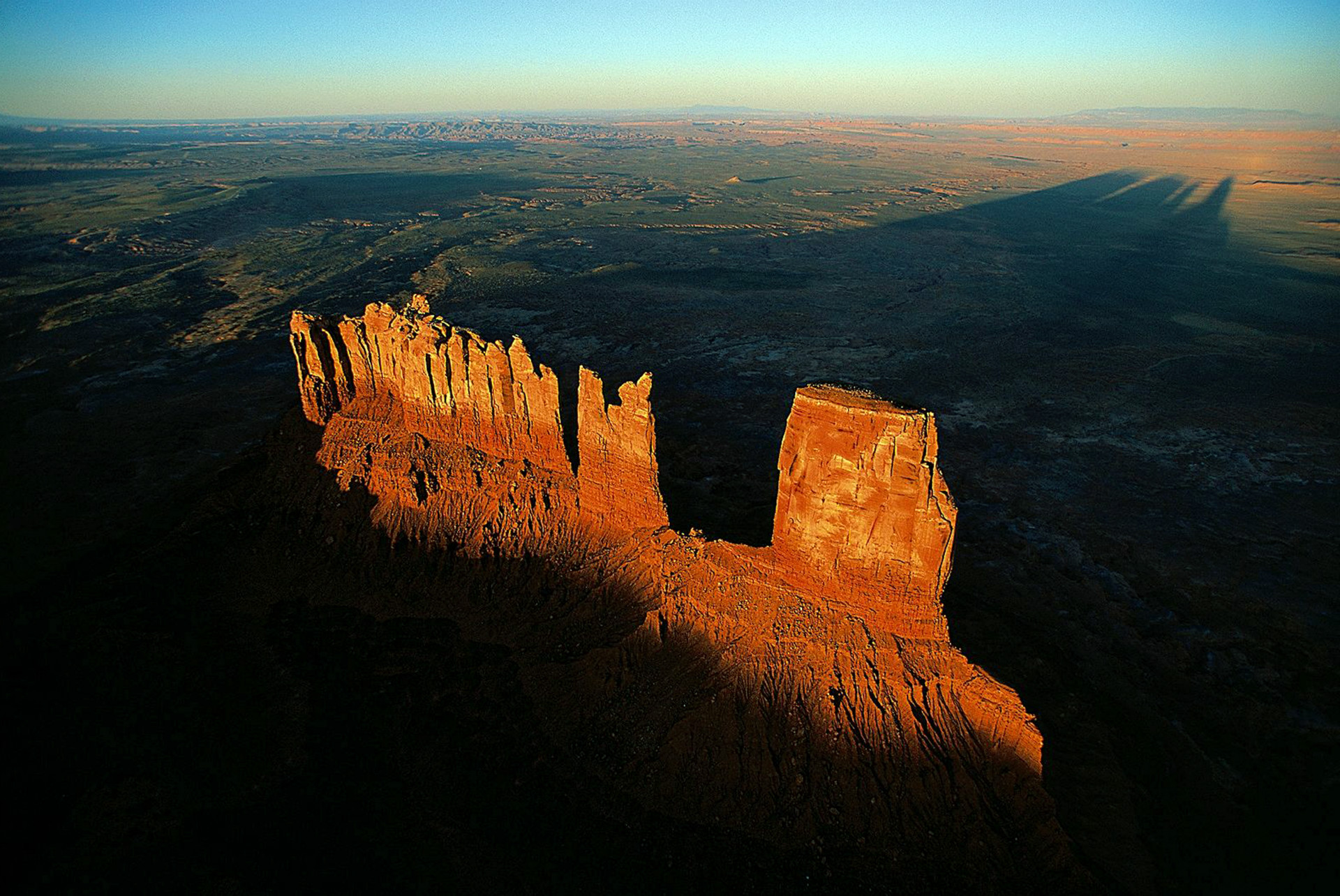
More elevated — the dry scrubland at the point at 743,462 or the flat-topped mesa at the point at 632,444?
the flat-topped mesa at the point at 632,444

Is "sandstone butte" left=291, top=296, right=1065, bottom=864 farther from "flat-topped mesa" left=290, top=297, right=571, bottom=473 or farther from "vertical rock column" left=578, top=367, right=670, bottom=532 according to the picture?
"flat-topped mesa" left=290, top=297, right=571, bottom=473

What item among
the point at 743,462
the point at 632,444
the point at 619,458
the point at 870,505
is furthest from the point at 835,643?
the point at 743,462

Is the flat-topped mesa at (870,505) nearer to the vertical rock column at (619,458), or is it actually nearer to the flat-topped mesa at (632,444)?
the flat-topped mesa at (632,444)

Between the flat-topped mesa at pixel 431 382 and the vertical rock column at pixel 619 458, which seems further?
the flat-topped mesa at pixel 431 382

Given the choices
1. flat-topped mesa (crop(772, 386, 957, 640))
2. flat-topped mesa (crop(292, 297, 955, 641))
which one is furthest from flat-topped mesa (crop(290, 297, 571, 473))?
flat-topped mesa (crop(772, 386, 957, 640))

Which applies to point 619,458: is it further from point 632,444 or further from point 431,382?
point 431,382

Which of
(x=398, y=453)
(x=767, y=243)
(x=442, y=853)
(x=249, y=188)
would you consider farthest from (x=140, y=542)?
(x=249, y=188)

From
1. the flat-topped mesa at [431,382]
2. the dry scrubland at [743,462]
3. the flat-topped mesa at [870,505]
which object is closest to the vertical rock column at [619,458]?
the flat-topped mesa at [431,382]
